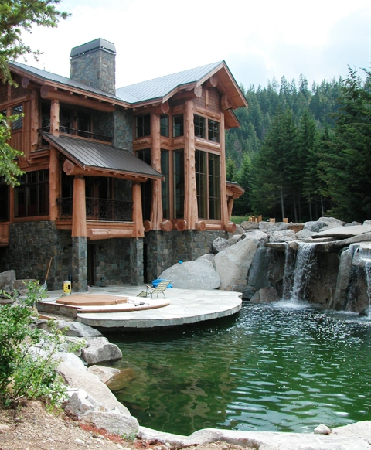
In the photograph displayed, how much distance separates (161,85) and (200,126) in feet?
9.82

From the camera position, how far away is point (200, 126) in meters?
21.9

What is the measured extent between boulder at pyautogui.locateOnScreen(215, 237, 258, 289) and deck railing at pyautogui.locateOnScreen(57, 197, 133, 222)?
4590 mm

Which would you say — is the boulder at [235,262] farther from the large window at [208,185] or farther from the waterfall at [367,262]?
the waterfall at [367,262]

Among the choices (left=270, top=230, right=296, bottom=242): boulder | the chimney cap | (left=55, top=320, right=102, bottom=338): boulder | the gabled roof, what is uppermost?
the chimney cap

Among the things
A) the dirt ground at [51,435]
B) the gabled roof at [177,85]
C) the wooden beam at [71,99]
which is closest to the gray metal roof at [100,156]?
the wooden beam at [71,99]

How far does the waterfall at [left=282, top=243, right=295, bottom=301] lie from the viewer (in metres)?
18.2

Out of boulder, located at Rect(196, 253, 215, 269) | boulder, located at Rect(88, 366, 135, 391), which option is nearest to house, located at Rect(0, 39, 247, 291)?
boulder, located at Rect(196, 253, 215, 269)

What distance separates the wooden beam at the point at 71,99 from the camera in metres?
17.0

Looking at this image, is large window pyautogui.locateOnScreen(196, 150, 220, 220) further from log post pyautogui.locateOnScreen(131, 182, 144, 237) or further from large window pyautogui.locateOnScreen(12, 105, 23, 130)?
large window pyautogui.locateOnScreen(12, 105, 23, 130)

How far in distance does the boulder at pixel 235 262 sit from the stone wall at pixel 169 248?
1.30 metres

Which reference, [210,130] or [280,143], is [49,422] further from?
[280,143]

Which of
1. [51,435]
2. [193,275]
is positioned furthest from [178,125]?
[51,435]

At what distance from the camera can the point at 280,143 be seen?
156 feet

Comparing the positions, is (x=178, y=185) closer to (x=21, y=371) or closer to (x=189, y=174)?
(x=189, y=174)
